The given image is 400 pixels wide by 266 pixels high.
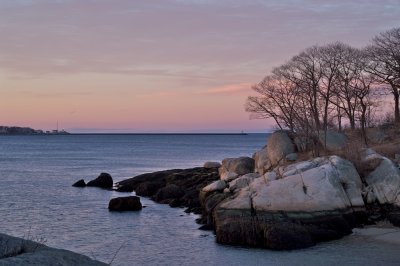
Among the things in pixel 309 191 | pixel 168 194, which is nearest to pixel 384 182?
pixel 309 191

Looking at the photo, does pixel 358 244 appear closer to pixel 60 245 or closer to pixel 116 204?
pixel 60 245

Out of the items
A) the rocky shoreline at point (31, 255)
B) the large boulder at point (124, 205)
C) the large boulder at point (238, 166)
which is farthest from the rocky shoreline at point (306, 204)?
the rocky shoreline at point (31, 255)

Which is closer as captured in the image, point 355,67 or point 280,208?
point 280,208

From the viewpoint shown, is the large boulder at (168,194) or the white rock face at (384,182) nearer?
the white rock face at (384,182)

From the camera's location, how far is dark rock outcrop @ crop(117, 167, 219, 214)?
125ft

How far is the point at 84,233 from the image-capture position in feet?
88.6


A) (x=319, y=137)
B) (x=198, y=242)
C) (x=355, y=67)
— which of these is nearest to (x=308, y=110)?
(x=355, y=67)

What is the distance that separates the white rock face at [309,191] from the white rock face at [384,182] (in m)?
0.87

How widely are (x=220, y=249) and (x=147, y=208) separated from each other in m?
14.6

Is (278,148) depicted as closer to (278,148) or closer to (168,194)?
(278,148)

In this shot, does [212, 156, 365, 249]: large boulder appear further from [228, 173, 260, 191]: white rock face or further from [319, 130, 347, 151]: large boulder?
[319, 130, 347, 151]: large boulder

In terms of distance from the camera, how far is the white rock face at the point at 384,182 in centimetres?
2759

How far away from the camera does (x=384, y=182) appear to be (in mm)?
28188

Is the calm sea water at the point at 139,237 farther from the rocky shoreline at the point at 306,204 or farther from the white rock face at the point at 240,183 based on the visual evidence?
the white rock face at the point at 240,183
